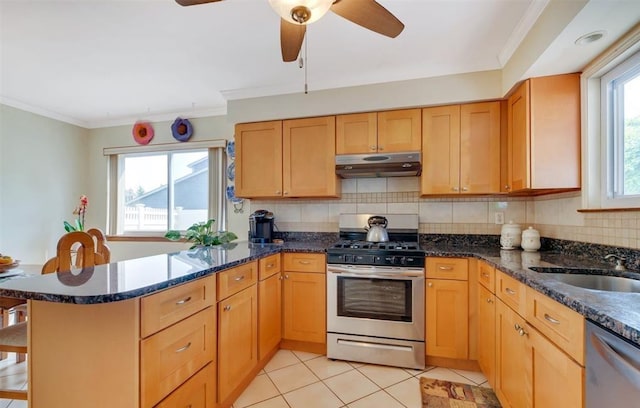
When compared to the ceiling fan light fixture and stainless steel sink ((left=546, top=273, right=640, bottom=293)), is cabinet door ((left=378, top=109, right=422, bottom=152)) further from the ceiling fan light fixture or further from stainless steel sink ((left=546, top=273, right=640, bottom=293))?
the ceiling fan light fixture

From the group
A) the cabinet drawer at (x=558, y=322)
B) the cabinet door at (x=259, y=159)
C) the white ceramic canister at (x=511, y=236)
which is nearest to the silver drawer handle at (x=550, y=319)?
the cabinet drawer at (x=558, y=322)

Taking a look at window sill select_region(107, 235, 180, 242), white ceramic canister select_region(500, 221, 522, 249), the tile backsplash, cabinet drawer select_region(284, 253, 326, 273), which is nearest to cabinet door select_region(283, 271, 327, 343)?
cabinet drawer select_region(284, 253, 326, 273)

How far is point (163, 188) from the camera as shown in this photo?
3.76 m

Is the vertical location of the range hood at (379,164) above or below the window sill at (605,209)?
above

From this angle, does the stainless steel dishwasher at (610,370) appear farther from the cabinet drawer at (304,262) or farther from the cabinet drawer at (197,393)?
the cabinet drawer at (304,262)

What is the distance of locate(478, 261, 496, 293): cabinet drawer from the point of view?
1.82 metres

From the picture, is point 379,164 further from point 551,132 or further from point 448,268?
point 551,132

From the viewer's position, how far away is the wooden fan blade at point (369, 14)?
124 centimetres

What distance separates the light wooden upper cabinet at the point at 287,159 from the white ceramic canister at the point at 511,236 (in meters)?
1.45

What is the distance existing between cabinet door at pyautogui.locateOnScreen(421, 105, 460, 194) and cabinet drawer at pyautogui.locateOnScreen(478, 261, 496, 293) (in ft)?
2.27

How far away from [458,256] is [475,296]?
311 mm

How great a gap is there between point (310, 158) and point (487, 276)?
1.71 m

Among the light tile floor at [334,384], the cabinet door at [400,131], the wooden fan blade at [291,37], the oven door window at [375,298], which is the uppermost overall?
the wooden fan blade at [291,37]

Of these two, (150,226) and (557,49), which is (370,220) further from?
(150,226)
